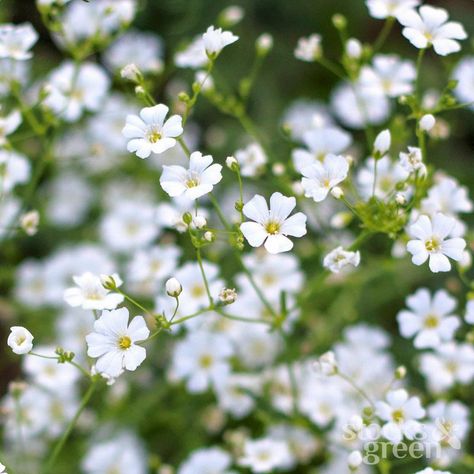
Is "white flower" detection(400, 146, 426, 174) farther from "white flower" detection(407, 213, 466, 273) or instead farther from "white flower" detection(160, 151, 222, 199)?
"white flower" detection(160, 151, 222, 199)

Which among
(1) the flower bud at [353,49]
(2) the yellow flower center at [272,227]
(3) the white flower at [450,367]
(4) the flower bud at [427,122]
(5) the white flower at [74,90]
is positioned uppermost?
(4) the flower bud at [427,122]

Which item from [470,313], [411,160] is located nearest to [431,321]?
[470,313]

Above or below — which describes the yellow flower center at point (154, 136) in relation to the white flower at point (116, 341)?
above

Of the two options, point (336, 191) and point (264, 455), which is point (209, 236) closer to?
point (336, 191)

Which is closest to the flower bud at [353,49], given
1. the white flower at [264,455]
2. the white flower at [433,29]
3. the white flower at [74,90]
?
the white flower at [433,29]

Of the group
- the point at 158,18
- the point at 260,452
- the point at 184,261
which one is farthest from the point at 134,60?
the point at 260,452

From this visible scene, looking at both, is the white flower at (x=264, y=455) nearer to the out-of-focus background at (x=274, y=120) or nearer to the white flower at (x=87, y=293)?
the out-of-focus background at (x=274, y=120)
